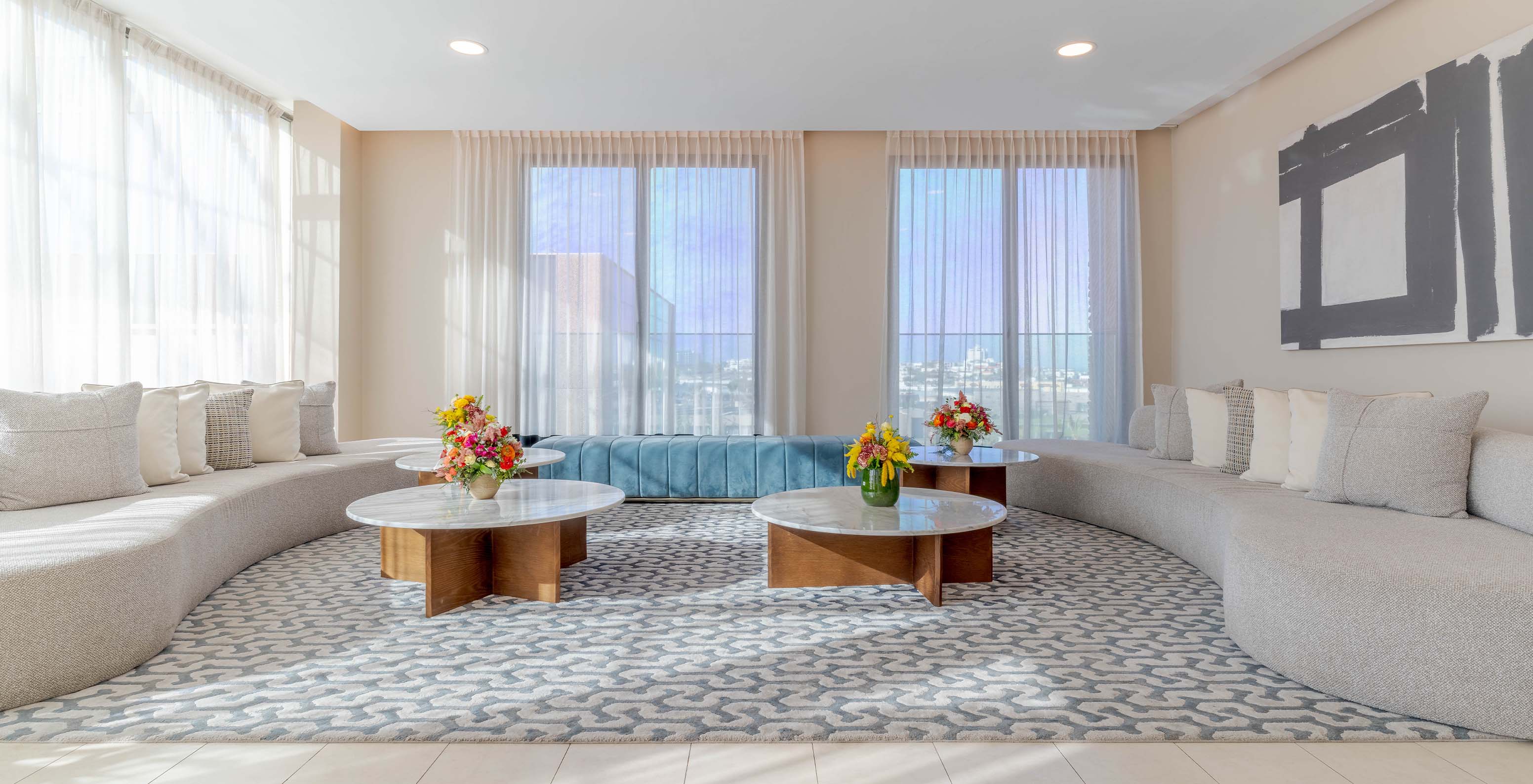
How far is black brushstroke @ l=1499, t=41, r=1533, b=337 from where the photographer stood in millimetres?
3396

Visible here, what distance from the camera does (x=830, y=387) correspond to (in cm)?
684

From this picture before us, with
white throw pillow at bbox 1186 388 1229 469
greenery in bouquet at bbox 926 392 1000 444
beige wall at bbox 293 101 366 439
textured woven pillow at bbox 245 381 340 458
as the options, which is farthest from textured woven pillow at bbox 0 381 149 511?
A: white throw pillow at bbox 1186 388 1229 469

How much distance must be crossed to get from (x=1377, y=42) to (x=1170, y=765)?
4.50 meters

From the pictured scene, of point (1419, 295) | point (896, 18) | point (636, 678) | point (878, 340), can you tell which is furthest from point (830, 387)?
point (636, 678)

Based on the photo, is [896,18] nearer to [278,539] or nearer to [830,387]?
[830,387]

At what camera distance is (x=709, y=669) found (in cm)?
257

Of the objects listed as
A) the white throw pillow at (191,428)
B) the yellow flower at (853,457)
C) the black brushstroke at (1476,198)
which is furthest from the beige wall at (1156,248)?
the white throw pillow at (191,428)

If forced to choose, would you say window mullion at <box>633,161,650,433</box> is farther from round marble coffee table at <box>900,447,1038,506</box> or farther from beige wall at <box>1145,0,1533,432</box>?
beige wall at <box>1145,0,1533,432</box>

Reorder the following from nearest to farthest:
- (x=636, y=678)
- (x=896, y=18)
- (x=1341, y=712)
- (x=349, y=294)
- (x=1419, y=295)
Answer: (x=1341, y=712)
(x=636, y=678)
(x=1419, y=295)
(x=896, y=18)
(x=349, y=294)

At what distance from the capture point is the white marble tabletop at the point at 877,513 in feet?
9.94

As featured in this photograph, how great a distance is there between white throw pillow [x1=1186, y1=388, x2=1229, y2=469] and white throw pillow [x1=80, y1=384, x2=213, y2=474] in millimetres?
5645

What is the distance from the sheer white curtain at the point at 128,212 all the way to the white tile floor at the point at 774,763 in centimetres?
324

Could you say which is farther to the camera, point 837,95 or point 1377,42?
point 837,95

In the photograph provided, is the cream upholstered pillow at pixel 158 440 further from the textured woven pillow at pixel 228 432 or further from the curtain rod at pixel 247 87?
the curtain rod at pixel 247 87
